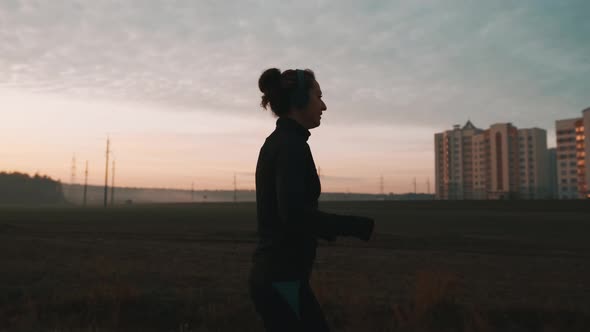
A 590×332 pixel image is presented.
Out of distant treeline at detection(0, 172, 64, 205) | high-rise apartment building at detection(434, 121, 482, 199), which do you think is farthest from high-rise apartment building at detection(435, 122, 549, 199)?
distant treeline at detection(0, 172, 64, 205)

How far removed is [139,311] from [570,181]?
143 meters

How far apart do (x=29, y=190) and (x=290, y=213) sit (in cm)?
18974

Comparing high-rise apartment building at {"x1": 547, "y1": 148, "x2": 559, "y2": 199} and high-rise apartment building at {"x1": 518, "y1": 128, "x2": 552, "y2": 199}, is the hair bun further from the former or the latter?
high-rise apartment building at {"x1": 547, "y1": 148, "x2": 559, "y2": 199}

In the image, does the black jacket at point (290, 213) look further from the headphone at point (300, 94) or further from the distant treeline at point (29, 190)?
the distant treeline at point (29, 190)

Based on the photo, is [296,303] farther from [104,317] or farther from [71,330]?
[104,317]

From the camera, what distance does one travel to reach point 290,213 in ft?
6.31

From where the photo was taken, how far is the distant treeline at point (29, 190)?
531ft

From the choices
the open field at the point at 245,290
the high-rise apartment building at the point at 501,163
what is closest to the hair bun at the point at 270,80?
the open field at the point at 245,290

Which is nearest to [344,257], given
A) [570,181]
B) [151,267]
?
→ [151,267]

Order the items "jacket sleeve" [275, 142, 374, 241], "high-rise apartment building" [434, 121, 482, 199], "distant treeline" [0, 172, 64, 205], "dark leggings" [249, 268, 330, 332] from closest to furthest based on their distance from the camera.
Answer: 1. "jacket sleeve" [275, 142, 374, 241]
2. "dark leggings" [249, 268, 330, 332]
3. "high-rise apartment building" [434, 121, 482, 199]
4. "distant treeline" [0, 172, 64, 205]

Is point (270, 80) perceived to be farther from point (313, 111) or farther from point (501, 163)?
point (501, 163)

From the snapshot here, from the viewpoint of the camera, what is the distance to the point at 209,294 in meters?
8.52

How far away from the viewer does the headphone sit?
2.23 m

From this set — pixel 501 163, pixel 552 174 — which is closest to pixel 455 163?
pixel 501 163
